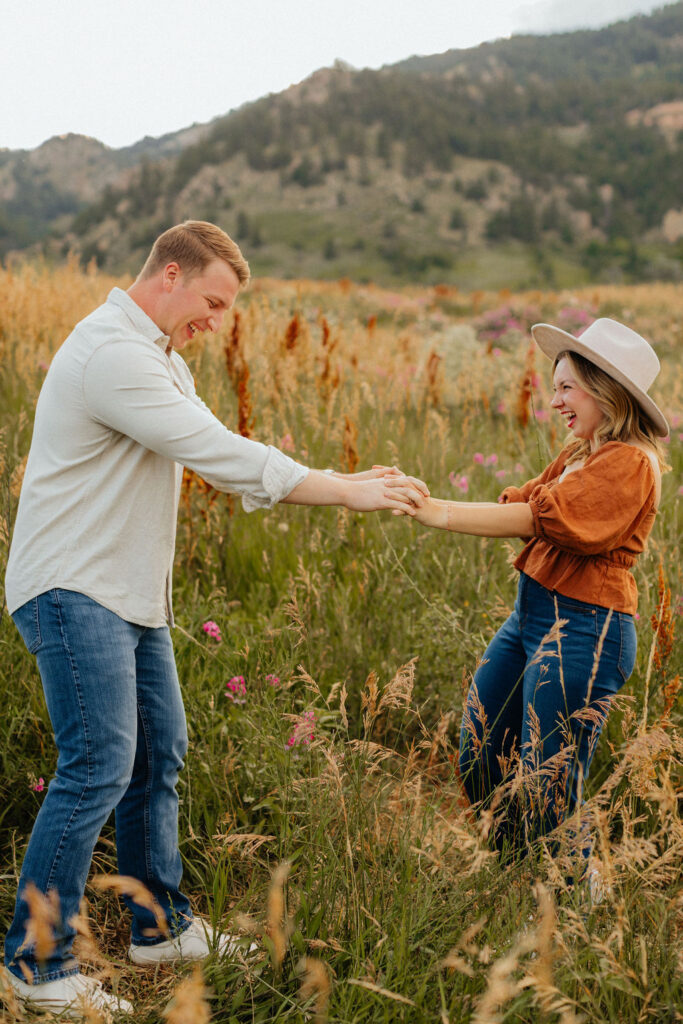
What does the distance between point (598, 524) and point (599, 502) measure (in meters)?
0.07

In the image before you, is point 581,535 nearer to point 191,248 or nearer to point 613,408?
point 613,408

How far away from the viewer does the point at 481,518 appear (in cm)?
262

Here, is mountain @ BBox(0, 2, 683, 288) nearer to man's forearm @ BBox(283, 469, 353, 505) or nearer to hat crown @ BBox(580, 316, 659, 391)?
hat crown @ BBox(580, 316, 659, 391)

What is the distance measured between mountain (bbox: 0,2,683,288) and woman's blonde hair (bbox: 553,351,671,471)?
47131mm

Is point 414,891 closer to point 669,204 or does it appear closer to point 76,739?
point 76,739

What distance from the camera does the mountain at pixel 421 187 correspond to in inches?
2288

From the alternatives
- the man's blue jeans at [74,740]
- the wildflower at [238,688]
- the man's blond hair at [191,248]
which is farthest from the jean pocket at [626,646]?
the man's blond hair at [191,248]

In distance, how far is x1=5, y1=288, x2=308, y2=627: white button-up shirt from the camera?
6.98 feet

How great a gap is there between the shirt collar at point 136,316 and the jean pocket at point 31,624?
825 mm

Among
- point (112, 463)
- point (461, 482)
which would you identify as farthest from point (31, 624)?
point (461, 482)

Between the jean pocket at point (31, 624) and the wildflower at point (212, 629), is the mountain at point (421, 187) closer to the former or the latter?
the wildflower at point (212, 629)

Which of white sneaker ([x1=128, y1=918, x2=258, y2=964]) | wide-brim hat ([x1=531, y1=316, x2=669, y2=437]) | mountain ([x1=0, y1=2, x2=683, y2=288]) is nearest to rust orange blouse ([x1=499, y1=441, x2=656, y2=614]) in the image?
wide-brim hat ([x1=531, y1=316, x2=669, y2=437])

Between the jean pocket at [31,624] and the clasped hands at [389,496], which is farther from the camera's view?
the clasped hands at [389,496]

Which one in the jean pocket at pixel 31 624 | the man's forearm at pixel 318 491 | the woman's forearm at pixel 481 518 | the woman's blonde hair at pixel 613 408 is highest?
the woman's blonde hair at pixel 613 408
